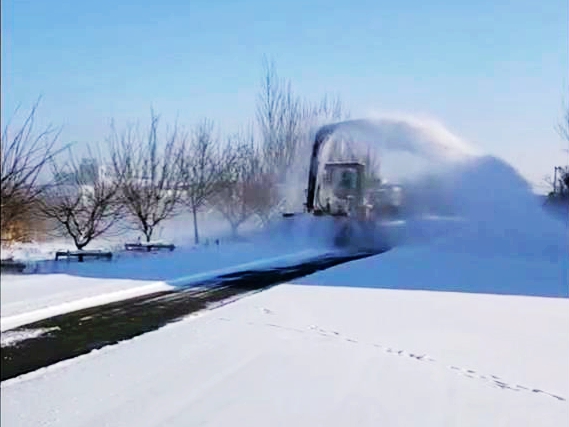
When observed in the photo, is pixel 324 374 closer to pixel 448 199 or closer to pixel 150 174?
pixel 150 174

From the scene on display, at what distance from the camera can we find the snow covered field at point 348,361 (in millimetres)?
1254

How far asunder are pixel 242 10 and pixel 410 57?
1.44ft

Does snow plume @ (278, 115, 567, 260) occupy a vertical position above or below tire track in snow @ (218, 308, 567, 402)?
above

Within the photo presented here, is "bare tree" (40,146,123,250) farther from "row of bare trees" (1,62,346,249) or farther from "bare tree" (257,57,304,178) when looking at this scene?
"bare tree" (257,57,304,178)

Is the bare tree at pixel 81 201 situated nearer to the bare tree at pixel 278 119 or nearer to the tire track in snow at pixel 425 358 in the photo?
the bare tree at pixel 278 119

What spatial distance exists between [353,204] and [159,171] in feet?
12.7

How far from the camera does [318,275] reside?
3961 millimetres

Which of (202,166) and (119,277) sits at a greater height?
(202,166)

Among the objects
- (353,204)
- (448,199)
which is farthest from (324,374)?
(353,204)

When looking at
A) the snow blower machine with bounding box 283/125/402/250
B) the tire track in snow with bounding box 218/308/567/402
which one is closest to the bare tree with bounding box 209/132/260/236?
the tire track in snow with bounding box 218/308/567/402

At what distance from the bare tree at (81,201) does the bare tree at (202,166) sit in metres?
0.24

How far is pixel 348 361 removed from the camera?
1811mm

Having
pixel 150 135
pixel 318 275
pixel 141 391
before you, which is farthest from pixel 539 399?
pixel 318 275

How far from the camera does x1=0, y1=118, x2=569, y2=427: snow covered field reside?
4.11 feet
